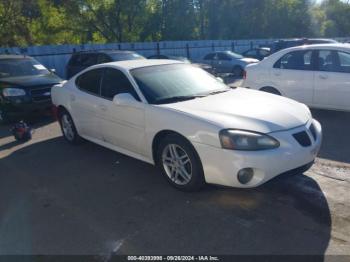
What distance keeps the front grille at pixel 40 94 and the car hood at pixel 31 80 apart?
13cm

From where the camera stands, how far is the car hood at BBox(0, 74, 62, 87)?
832 cm

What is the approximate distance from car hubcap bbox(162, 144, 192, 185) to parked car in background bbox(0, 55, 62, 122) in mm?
5146

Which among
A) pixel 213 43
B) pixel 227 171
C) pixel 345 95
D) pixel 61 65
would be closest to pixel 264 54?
pixel 213 43

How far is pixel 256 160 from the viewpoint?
11.6 feet

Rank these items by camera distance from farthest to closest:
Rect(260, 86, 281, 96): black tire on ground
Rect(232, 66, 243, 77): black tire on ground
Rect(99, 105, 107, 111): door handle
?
Rect(232, 66, 243, 77): black tire on ground < Rect(260, 86, 281, 96): black tire on ground < Rect(99, 105, 107, 111): door handle

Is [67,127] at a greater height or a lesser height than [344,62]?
lesser

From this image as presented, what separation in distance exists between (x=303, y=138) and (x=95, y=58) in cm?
916

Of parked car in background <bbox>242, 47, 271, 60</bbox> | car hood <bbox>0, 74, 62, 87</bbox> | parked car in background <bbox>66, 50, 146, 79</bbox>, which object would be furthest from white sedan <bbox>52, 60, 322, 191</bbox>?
parked car in background <bbox>242, 47, 271, 60</bbox>

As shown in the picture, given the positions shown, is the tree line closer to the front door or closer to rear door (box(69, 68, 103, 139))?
rear door (box(69, 68, 103, 139))

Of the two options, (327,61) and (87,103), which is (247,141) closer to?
(87,103)

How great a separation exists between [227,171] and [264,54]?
677 inches

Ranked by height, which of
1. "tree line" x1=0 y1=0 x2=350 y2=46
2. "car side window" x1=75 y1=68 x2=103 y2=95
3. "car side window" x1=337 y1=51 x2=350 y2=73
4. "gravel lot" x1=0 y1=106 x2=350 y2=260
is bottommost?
"gravel lot" x1=0 y1=106 x2=350 y2=260

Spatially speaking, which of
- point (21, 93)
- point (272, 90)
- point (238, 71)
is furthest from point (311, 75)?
point (238, 71)

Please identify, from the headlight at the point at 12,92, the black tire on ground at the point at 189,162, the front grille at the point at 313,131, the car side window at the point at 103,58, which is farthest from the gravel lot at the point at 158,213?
the car side window at the point at 103,58
